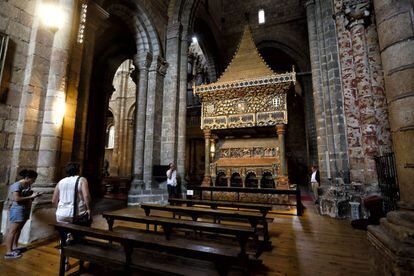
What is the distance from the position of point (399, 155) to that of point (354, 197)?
11.2 ft

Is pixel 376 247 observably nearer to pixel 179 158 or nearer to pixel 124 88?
pixel 179 158

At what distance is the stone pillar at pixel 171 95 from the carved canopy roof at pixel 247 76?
101 centimetres

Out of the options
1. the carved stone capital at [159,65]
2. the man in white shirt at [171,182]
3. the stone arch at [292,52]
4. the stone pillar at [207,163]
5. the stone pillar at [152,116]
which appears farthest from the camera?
the stone arch at [292,52]

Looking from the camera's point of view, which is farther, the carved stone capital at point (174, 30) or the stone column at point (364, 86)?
the carved stone capital at point (174, 30)

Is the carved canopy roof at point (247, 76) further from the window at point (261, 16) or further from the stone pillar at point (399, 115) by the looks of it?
the window at point (261, 16)

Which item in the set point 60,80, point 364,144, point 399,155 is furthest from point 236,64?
point 399,155

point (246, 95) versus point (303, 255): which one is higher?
point (246, 95)

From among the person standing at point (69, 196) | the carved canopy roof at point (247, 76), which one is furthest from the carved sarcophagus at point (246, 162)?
the person standing at point (69, 196)

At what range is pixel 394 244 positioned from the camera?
171 cm

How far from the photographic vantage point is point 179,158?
323 inches

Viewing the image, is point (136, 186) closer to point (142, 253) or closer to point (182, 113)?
point (182, 113)

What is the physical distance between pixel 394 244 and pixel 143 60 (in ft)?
28.0

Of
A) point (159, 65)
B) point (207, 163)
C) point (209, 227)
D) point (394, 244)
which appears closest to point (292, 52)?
point (159, 65)

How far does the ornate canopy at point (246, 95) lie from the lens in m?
7.52
